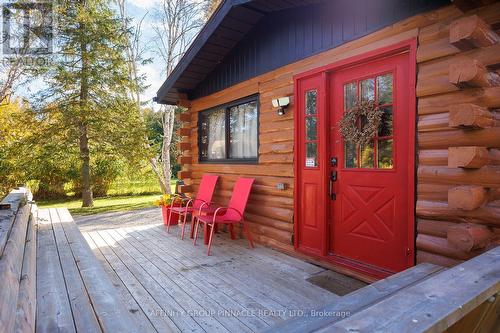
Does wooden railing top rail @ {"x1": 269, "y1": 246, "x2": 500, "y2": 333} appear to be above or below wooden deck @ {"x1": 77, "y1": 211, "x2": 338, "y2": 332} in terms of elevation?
above

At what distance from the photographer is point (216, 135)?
5574 millimetres

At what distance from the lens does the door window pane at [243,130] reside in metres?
4.65

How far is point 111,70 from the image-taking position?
346 inches

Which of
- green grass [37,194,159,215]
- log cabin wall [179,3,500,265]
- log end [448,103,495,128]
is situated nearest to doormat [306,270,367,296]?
log cabin wall [179,3,500,265]

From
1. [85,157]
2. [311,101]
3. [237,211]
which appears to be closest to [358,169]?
[311,101]

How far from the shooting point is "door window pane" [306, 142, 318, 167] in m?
3.53

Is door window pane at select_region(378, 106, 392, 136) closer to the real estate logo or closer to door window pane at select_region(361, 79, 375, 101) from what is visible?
door window pane at select_region(361, 79, 375, 101)

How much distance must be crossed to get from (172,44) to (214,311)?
35.4 ft

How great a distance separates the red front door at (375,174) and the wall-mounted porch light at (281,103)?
63 cm

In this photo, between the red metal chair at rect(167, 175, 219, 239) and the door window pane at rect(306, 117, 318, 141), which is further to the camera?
the red metal chair at rect(167, 175, 219, 239)

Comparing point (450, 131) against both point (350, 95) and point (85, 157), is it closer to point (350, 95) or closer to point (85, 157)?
point (350, 95)

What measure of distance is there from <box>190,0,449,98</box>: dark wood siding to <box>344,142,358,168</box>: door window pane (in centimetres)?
104

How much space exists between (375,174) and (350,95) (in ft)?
2.76

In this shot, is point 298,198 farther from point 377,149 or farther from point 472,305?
point 472,305
